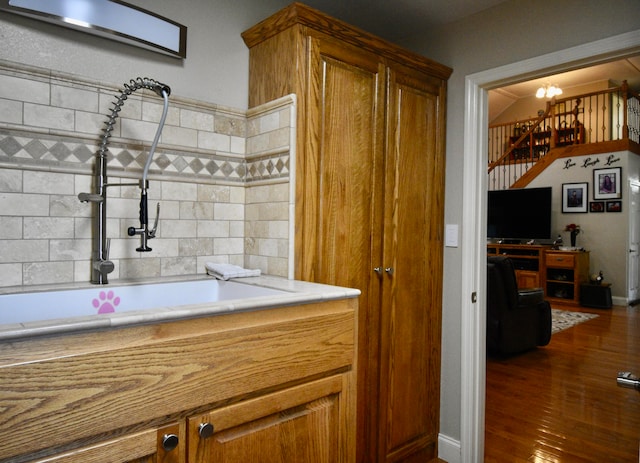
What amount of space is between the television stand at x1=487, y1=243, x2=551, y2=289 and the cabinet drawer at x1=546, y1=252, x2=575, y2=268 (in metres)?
0.10

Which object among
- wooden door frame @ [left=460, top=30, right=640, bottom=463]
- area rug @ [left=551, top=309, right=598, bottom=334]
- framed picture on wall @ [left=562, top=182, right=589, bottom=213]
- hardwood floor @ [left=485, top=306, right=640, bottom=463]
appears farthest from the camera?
framed picture on wall @ [left=562, top=182, right=589, bottom=213]

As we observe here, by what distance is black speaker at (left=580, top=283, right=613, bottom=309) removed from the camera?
21.4 feet

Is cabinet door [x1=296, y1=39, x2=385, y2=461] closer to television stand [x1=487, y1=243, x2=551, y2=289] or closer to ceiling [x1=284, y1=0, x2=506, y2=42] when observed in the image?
ceiling [x1=284, y1=0, x2=506, y2=42]

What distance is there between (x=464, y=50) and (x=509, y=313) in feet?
8.59

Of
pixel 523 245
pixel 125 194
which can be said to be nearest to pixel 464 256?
pixel 125 194

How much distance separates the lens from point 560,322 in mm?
5645

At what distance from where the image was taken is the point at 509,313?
13.2 ft

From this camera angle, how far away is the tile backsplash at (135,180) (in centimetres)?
142

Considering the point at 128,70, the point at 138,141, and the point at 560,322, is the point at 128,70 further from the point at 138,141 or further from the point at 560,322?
the point at 560,322

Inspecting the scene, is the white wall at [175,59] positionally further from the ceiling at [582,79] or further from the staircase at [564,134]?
the staircase at [564,134]

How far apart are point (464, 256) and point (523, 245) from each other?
5608mm

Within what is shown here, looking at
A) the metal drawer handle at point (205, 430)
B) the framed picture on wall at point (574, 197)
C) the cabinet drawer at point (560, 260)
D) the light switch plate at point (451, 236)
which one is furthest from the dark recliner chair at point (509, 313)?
the framed picture on wall at point (574, 197)

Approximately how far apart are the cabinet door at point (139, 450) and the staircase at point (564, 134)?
7850 millimetres

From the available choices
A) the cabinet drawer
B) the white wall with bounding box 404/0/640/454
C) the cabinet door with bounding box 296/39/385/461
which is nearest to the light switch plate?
the white wall with bounding box 404/0/640/454
